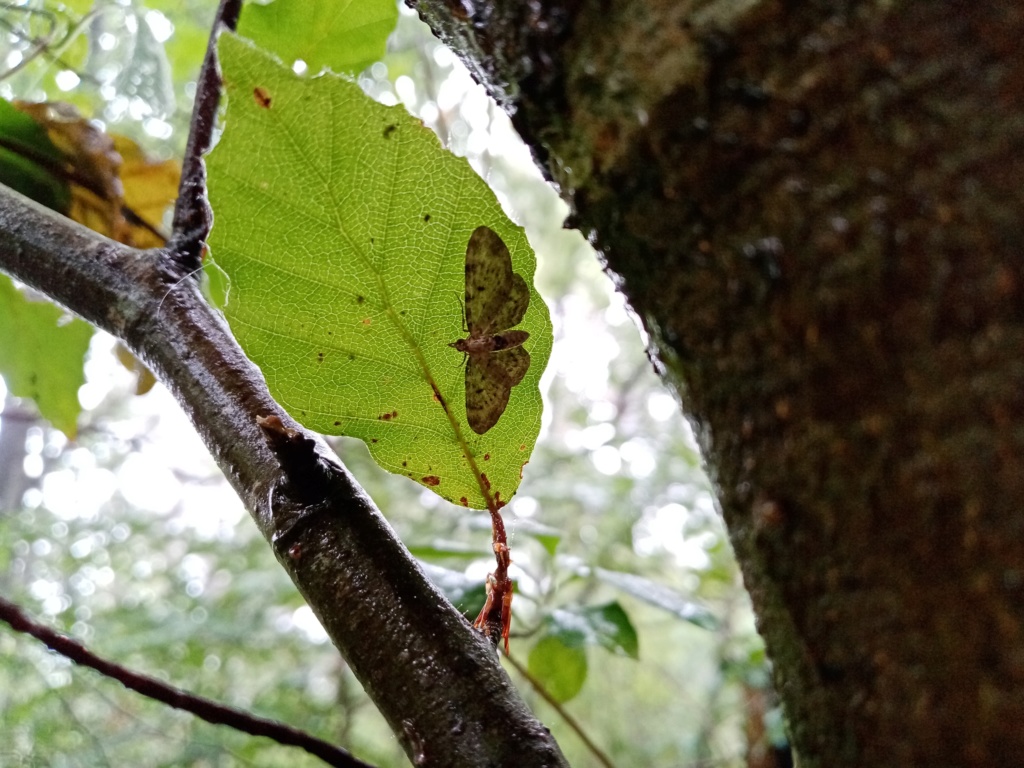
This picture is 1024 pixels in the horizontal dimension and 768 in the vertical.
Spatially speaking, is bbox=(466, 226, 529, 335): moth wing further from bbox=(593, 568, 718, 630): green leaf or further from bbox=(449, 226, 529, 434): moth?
bbox=(593, 568, 718, 630): green leaf

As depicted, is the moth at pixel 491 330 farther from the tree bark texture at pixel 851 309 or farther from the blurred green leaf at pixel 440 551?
the blurred green leaf at pixel 440 551

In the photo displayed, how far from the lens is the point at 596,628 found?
987mm

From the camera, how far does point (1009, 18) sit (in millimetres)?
216

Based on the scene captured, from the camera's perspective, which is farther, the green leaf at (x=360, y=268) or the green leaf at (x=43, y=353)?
the green leaf at (x=43, y=353)

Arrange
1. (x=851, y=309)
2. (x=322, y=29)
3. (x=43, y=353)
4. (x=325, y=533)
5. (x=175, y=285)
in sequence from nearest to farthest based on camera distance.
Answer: (x=851, y=309), (x=325, y=533), (x=175, y=285), (x=322, y=29), (x=43, y=353)

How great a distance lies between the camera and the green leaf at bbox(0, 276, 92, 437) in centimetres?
82

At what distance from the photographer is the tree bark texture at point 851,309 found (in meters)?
0.21

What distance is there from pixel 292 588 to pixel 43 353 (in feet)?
3.86

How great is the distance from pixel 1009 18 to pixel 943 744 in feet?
0.70

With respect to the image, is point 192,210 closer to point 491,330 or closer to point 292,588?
point 491,330

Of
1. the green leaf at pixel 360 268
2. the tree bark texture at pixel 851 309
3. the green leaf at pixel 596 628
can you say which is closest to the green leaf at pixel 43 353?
the green leaf at pixel 360 268

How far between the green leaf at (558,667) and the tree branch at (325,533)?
707 millimetres

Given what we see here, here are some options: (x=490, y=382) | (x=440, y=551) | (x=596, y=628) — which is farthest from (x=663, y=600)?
(x=490, y=382)

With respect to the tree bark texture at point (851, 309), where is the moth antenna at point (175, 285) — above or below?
above
